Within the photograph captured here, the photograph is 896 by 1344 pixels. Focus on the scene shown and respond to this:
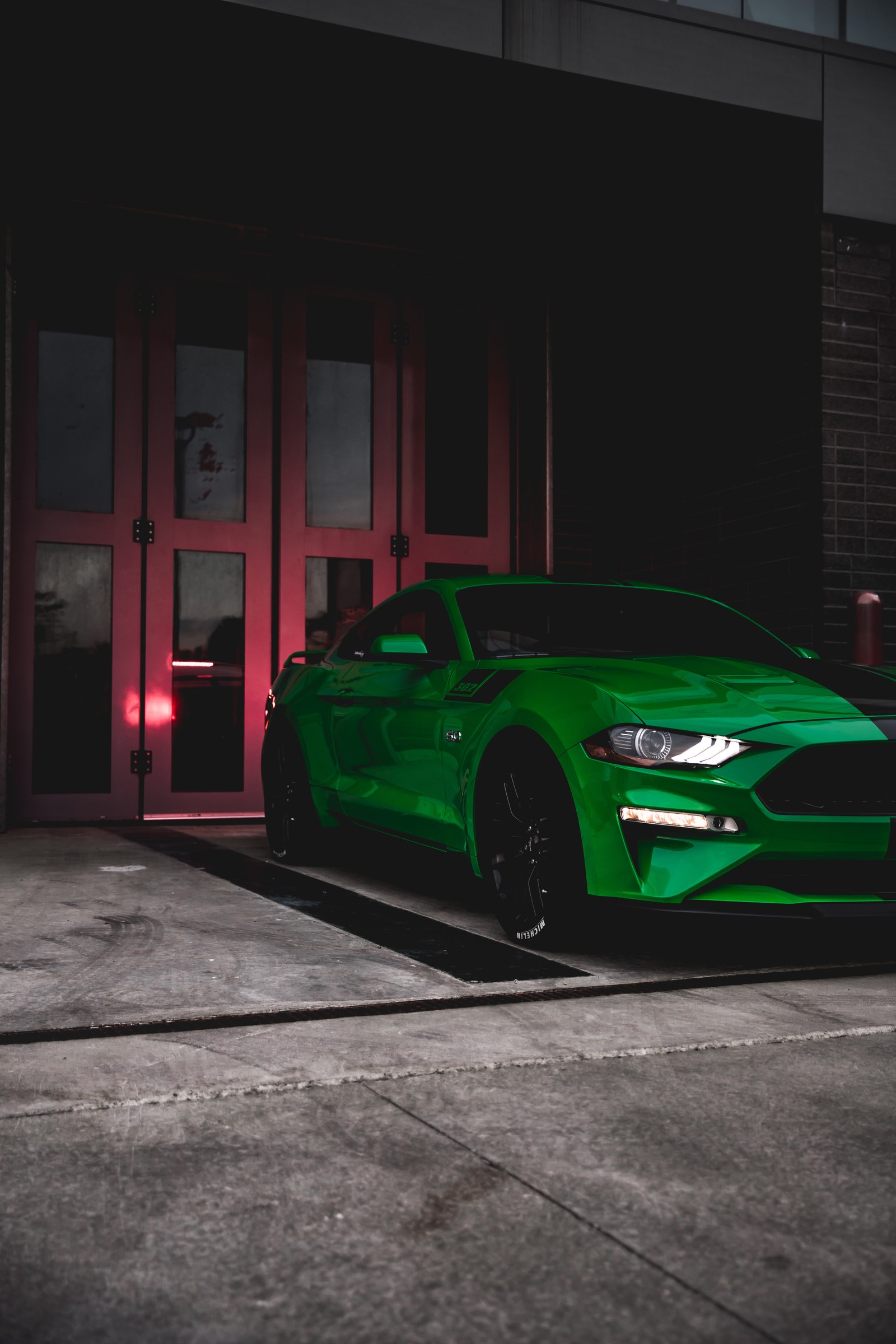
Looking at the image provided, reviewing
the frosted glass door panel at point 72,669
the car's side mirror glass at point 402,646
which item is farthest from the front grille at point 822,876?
the frosted glass door panel at point 72,669

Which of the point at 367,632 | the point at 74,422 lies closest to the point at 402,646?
the point at 367,632

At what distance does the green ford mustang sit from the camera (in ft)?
12.9

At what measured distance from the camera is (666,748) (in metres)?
4.02

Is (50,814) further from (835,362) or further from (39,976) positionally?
(835,362)

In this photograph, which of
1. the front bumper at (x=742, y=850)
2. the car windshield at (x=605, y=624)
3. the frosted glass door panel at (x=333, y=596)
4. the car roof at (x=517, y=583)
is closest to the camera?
the front bumper at (x=742, y=850)

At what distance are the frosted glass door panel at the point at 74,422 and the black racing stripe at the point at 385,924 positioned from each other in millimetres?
3113

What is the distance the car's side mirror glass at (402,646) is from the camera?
5.30 meters

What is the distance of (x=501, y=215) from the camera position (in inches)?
369

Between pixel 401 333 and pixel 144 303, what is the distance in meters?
2.04

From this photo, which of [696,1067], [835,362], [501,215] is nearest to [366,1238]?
[696,1067]

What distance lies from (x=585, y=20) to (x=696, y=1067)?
656cm

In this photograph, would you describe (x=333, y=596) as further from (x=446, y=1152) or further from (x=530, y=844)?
(x=446, y=1152)

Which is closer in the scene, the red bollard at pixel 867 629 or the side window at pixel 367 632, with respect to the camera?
the side window at pixel 367 632

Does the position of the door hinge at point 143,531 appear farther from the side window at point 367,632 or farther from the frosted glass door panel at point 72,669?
the side window at point 367,632
